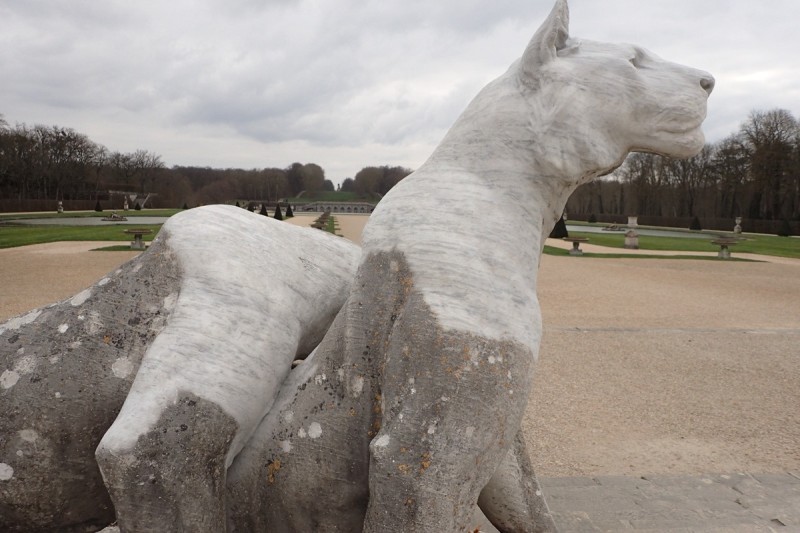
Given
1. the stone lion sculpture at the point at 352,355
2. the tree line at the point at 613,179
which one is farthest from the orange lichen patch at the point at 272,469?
the tree line at the point at 613,179

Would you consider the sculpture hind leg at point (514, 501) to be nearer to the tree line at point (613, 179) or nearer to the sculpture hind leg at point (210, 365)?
the sculpture hind leg at point (210, 365)

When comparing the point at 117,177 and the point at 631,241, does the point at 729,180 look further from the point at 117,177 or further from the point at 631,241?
the point at 117,177

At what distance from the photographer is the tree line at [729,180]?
139ft

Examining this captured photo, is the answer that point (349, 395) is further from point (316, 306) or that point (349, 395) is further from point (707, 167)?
point (707, 167)

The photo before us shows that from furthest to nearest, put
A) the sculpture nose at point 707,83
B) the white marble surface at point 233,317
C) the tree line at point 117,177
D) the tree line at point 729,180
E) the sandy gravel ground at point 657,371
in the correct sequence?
the tree line at point 117,177 → the tree line at point 729,180 → the sandy gravel ground at point 657,371 → the sculpture nose at point 707,83 → the white marble surface at point 233,317

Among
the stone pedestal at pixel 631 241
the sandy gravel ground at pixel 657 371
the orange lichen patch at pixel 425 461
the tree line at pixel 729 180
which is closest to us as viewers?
A: the orange lichen patch at pixel 425 461

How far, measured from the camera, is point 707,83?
5.90 ft

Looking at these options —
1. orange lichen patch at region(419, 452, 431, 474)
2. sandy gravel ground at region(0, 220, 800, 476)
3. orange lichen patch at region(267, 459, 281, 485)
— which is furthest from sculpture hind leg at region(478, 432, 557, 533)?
sandy gravel ground at region(0, 220, 800, 476)

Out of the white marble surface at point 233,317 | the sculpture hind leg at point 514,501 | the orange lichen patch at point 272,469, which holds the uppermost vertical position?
the white marble surface at point 233,317

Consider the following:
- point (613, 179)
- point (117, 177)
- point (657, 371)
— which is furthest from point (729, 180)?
point (117, 177)

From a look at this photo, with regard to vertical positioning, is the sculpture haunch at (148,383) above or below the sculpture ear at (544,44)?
below

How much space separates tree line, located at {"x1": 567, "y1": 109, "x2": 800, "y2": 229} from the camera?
42.3 meters

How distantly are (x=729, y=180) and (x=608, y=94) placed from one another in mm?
52864

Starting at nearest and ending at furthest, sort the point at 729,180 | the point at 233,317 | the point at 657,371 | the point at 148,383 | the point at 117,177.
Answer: the point at 148,383 < the point at 233,317 < the point at 657,371 < the point at 729,180 < the point at 117,177
